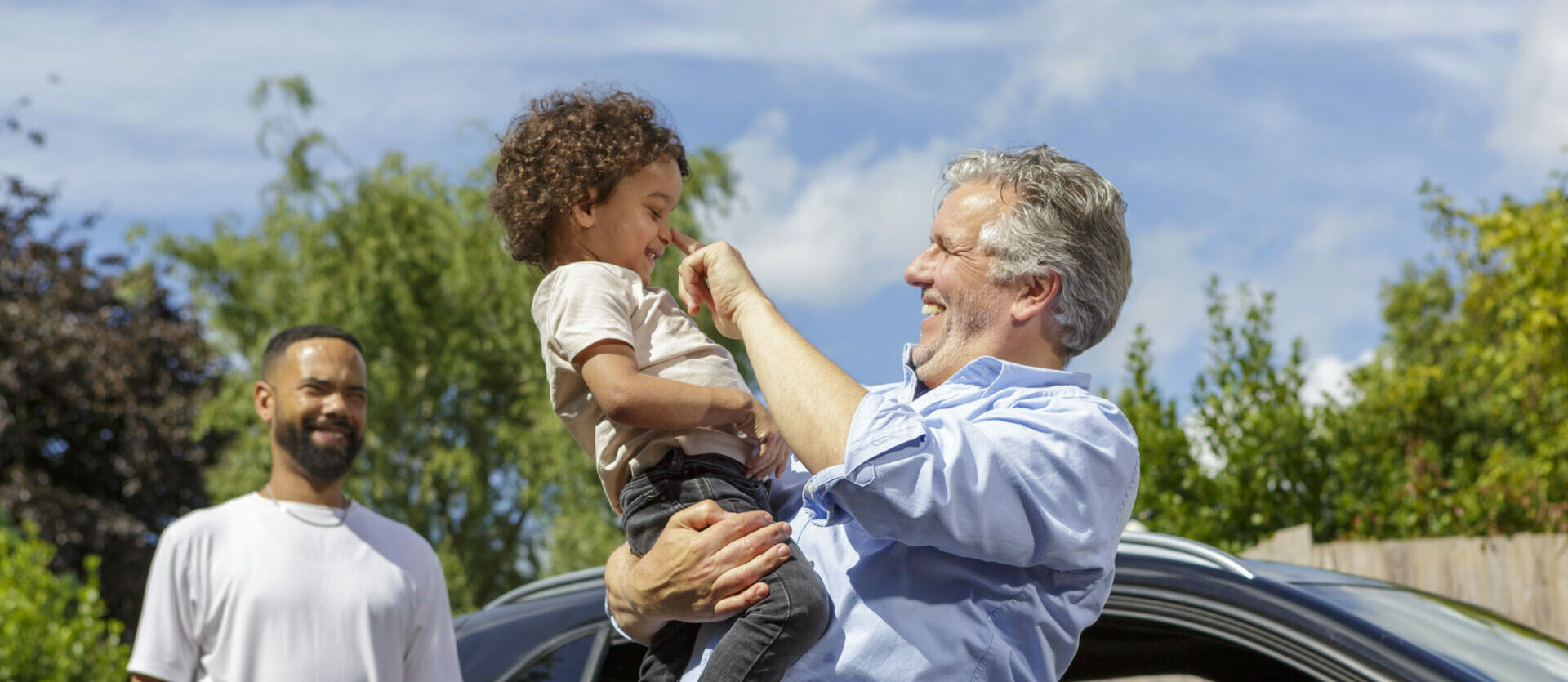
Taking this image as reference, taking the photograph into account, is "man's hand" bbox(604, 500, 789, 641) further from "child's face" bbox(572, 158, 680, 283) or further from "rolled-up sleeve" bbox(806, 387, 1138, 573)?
"child's face" bbox(572, 158, 680, 283)

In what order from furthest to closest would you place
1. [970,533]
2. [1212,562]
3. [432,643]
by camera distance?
1. [432,643]
2. [1212,562]
3. [970,533]

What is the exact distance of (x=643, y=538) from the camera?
210 cm

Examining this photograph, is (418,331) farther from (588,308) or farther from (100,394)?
(588,308)

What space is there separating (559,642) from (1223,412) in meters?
5.39

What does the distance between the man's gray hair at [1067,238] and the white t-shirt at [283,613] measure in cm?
166

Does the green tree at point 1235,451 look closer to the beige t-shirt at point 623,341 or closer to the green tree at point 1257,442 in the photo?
the green tree at point 1257,442

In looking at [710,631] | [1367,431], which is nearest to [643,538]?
[710,631]

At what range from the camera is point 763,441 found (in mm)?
2131

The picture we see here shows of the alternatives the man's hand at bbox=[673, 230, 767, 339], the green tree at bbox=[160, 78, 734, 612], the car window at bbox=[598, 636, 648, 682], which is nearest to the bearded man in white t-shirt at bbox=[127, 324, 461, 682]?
the car window at bbox=[598, 636, 648, 682]

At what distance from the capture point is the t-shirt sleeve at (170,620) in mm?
3059

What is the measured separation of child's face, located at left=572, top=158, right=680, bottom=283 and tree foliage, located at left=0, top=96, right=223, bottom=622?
20.3m

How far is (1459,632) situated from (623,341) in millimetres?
1730

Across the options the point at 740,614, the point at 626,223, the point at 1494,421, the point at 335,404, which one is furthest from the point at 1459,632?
the point at 1494,421

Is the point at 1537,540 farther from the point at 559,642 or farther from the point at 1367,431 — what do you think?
the point at 559,642
